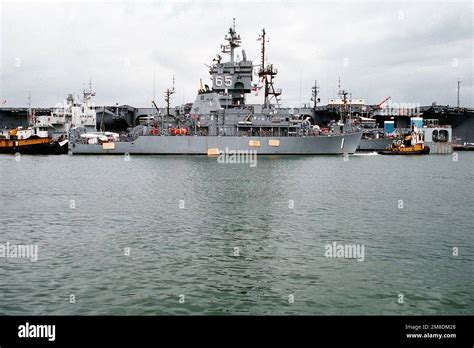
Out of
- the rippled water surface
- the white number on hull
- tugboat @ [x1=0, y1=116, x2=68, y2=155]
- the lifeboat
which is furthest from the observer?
the white number on hull

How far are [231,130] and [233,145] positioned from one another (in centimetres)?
293

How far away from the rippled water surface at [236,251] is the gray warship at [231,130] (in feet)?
125

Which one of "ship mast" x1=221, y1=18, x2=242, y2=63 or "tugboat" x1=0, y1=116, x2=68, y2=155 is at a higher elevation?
"ship mast" x1=221, y1=18, x2=242, y2=63

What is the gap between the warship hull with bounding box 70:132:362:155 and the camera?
221 ft

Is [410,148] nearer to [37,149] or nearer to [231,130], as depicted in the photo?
[231,130]

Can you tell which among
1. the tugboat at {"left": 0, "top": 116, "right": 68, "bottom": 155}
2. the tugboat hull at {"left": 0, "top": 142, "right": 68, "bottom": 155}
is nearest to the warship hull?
the tugboat hull at {"left": 0, "top": 142, "right": 68, "bottom": 155}

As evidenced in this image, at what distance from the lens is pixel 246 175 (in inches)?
1551

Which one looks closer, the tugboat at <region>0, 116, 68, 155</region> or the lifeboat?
the lifeboat

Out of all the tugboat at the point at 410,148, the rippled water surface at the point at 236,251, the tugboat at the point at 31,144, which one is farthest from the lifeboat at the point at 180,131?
the rippled water surface at the point at 236,251

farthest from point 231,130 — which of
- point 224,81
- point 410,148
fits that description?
point 410,148

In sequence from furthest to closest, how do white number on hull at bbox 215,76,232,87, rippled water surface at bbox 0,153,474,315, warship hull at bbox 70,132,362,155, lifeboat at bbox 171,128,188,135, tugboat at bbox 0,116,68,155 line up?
white number on hull at bbox 215,76,232,87 → tugboat at bbox 0,116,68,155 → lifeboat at bbox 171,128,188,135 → warship hull at bbox 70,132,362,155 → rippled water surface at bbox 0,153,474,315

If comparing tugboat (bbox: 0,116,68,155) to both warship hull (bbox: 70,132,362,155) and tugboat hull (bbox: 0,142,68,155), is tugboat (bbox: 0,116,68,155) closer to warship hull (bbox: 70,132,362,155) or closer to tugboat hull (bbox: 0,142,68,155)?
tugboat hull (bbox: 0,142,68,155)

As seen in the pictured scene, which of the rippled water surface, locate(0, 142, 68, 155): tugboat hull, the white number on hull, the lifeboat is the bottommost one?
the rippled water surface
